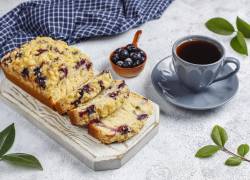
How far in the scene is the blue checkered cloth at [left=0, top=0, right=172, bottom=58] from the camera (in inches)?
103

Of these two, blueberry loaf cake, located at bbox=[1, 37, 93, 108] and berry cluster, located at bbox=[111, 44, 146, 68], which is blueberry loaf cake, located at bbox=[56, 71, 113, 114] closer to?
blueberry loaf cake, located at bbox=[1, 37, 93, 108]

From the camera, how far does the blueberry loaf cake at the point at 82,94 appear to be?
2.01 m

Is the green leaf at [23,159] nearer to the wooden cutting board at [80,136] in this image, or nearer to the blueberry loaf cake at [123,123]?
the wooden cutting board at [80,136]

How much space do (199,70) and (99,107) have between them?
50 cm

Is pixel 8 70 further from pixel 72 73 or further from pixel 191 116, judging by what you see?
pixel 191 116

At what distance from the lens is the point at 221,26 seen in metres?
2.44

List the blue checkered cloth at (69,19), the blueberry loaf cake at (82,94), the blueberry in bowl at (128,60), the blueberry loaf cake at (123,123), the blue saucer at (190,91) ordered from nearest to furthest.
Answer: the blueberry loaf cake at (123,123) → the blueberry loaf cake at (82,94) → the blue saucer at (190,91) → the blueberry in bowl at (128,60) → the blue checkered cloth at (69,19)

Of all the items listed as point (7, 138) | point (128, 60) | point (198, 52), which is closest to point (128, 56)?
point (128, 60)

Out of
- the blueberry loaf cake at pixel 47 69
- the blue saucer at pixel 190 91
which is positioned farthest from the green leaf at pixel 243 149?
the blueberry loaf cake at pixel 47 69

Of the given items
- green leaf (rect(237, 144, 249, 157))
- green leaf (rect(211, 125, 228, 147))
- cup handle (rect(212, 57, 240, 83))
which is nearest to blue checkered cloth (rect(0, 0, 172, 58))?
cup handle (rect(212, 57, 240, 83))

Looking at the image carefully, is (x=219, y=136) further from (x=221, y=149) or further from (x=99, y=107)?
(x=99, y=107)

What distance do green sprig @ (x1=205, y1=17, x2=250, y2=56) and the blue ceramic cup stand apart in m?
0.28

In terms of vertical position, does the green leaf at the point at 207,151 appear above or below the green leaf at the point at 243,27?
below

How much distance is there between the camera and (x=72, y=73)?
213 centimetres
